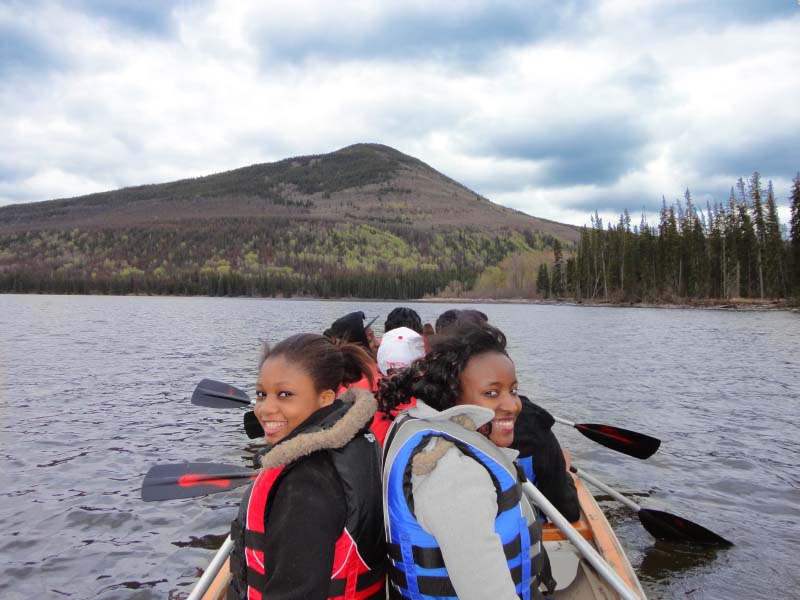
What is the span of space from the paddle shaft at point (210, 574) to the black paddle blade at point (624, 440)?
487 cm

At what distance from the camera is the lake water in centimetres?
643

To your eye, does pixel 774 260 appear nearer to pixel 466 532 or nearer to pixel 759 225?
pixel 759 225

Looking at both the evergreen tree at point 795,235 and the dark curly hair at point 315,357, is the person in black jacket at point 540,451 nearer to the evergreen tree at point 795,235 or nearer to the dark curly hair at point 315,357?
the dark curly hair at point 315,357

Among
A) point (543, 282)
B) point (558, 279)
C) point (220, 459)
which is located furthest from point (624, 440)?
point (543, 282)

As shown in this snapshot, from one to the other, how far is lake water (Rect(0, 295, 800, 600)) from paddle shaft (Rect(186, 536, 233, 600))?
2.48 metres

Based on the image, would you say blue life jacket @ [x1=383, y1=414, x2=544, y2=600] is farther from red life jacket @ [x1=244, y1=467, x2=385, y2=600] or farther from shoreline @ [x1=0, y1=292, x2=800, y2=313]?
shoreline @ [x1=0, y1=292, x2=800, y2=313]

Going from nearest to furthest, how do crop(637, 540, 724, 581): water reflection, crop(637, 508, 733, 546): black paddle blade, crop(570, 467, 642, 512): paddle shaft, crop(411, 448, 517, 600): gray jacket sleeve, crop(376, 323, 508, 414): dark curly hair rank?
crop(411, 448, 517, 600): gray jacket sleeve
crop(376, 323, 508, 414): dark curly hair
crop(637, 540, 724, 581): water reflection
crop(637, 508, 733, 546): black paddle blade
crop(570, 467, 642, 512): paddle shaft

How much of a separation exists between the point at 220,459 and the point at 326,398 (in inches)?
353

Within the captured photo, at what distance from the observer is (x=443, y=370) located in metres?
2.51

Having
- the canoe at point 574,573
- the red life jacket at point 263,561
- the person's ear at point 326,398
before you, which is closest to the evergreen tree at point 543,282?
the canoe at point 574,573

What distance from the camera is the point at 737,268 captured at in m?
69.7

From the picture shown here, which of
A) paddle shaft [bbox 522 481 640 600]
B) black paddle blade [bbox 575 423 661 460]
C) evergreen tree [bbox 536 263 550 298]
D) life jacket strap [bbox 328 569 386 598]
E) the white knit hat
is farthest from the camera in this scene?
evergreen tree [bbox 536 263 550 298]

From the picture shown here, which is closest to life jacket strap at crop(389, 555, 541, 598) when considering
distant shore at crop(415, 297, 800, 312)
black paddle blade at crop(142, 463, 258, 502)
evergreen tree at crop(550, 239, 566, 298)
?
black paddle blade at crop(142, 463, 258, 502)

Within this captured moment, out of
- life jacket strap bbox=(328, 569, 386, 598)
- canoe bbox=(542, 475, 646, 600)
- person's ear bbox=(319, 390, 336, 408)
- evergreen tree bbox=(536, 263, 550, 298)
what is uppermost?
evergreen tree bbox=(536, 263, 550, 298)
